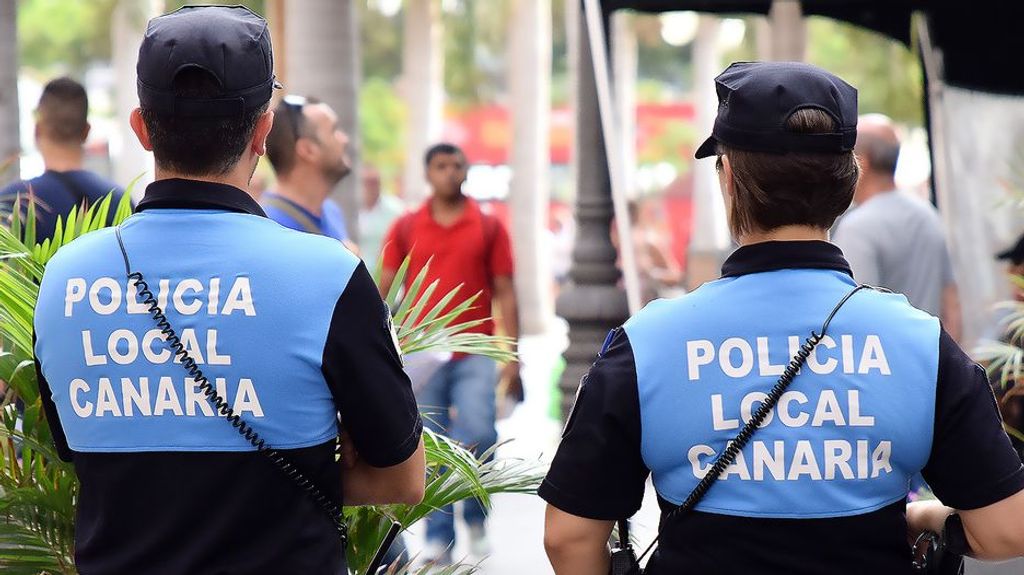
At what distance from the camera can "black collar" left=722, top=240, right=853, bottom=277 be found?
2371 millimetres

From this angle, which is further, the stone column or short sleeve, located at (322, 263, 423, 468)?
the stone column

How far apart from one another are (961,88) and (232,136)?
639 cm

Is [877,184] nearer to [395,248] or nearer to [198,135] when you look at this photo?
[395,248]

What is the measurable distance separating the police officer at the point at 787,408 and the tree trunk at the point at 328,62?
6.69 meters

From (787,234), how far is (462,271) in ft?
16.7

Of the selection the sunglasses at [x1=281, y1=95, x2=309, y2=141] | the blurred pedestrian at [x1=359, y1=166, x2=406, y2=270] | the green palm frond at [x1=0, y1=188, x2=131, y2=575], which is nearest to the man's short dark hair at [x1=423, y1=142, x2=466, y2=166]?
the sunglasses at [x1=281, y1=95, x2=309, y2=141]

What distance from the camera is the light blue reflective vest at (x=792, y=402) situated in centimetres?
229

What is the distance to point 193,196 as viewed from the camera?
7.98 feet

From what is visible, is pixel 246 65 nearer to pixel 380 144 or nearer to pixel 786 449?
pixel 786 449

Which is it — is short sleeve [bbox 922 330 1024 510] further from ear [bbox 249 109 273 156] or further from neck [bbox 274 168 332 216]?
neck [bbox 274 168 332 216]

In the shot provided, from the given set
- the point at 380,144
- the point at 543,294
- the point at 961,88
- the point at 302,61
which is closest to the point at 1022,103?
the point at 961,88

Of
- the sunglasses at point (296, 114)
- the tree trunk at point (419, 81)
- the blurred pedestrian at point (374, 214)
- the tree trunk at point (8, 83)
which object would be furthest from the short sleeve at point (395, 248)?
the tree trunk at point (419, 81)

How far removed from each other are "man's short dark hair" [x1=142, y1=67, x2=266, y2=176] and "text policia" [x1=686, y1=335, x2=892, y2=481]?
0.84 metres

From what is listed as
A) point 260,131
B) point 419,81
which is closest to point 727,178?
point 260,131
